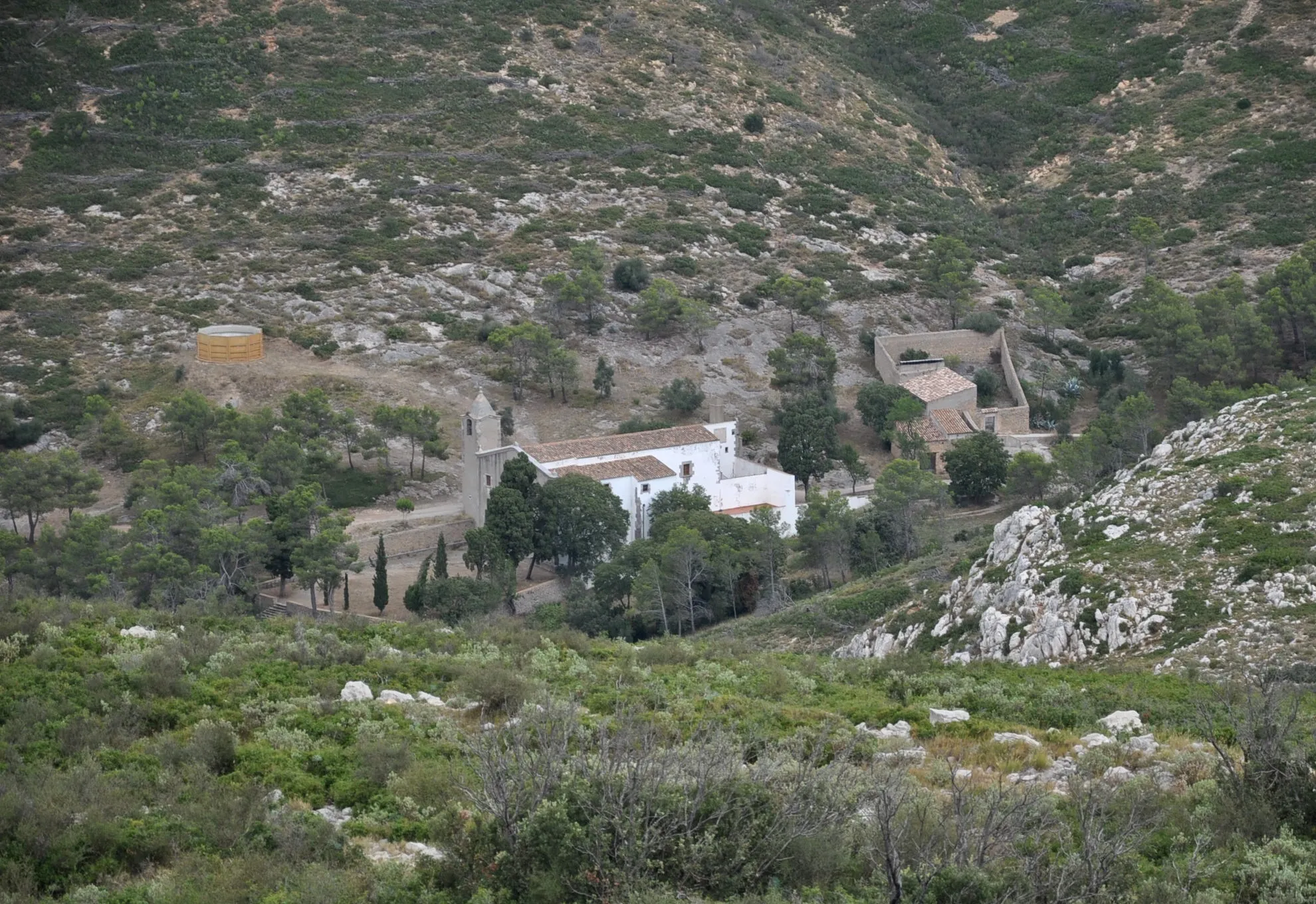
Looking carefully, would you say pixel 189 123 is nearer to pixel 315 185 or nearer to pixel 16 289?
pixel 315 185

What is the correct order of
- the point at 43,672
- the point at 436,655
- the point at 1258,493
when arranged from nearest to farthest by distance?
the point at 43,672 < the point at 436,655 < the point at 1258,493

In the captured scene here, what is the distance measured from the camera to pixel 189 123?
62.8 metres

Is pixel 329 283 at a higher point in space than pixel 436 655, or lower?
higher

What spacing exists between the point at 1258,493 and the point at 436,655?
501 inches

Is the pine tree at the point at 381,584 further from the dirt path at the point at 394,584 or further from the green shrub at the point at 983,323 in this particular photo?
the green shrub at the point at 983,323

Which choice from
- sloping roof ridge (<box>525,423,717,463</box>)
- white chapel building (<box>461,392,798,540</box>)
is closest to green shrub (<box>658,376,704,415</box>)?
sloping roof ridge (<box>525,423,717,463</box>)

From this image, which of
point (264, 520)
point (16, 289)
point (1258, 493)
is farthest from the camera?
point (16, 289)

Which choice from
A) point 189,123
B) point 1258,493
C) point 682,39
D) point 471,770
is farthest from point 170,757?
point 682,39

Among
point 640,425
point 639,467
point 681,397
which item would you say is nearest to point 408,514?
point 639,467

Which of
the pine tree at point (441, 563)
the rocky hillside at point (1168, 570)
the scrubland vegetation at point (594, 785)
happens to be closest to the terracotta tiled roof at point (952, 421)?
the pine tree at point (441, 563)

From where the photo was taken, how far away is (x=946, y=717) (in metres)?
14.9

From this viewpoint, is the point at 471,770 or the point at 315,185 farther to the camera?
the point at 315,185

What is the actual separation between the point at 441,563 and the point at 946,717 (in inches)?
974

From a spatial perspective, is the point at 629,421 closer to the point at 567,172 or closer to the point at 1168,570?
the point at 567,172
